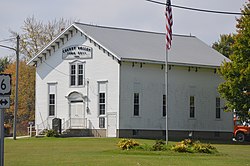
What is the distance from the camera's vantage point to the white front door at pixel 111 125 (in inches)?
2061

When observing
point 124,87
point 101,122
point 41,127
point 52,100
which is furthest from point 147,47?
point 41,127

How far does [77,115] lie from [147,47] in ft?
27.4

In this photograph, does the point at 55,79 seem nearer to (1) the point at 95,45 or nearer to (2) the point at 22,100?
(1) the point at 95,45

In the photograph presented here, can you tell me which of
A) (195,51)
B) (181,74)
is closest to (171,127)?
(181,74)

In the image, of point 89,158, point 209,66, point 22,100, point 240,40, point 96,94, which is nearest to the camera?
point 89,158

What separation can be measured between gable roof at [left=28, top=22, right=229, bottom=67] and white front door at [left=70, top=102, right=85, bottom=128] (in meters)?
5.76

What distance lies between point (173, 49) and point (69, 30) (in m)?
9.54

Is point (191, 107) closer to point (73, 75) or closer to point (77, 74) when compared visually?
point (77, 74)

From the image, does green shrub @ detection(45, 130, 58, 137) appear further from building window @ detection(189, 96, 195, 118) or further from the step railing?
building window @ detection(189, 96, 195, 118)

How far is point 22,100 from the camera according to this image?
255 ft

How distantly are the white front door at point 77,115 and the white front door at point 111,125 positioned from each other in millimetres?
2913

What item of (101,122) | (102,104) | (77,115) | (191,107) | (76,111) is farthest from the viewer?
(191,107)

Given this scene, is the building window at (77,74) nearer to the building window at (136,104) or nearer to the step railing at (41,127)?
the step railing at (41,127)

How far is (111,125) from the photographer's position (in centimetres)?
5253
